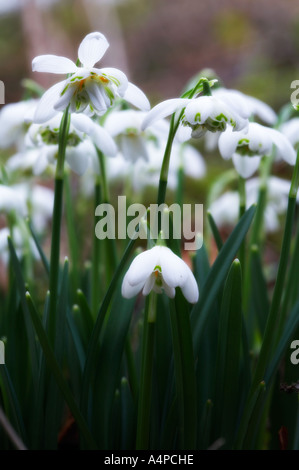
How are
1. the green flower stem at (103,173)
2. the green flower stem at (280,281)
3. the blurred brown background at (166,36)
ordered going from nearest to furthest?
the green flower stem at (280,281) < the green flower stem at (103,173) < the blurred brown background at (166,36)

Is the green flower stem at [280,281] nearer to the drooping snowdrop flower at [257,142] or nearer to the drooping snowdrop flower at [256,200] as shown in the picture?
the drooping snowdrop flower at [257,142]

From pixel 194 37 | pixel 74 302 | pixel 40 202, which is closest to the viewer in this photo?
pixel 74 302

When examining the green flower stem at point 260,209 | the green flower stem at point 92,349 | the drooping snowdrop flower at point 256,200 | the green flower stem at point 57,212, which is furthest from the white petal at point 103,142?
the drooping snowdrop flower at point 256,200

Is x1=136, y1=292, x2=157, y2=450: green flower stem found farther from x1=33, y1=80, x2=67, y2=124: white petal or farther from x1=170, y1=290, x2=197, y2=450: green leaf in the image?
x1=33, y1=80, x2=67, y2=124: white petal

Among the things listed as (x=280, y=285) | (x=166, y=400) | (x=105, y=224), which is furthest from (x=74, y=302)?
(x=280, y=285)

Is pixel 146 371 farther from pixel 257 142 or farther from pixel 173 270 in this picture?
pixel 257 142

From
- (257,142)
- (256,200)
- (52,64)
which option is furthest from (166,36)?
(52,64)
